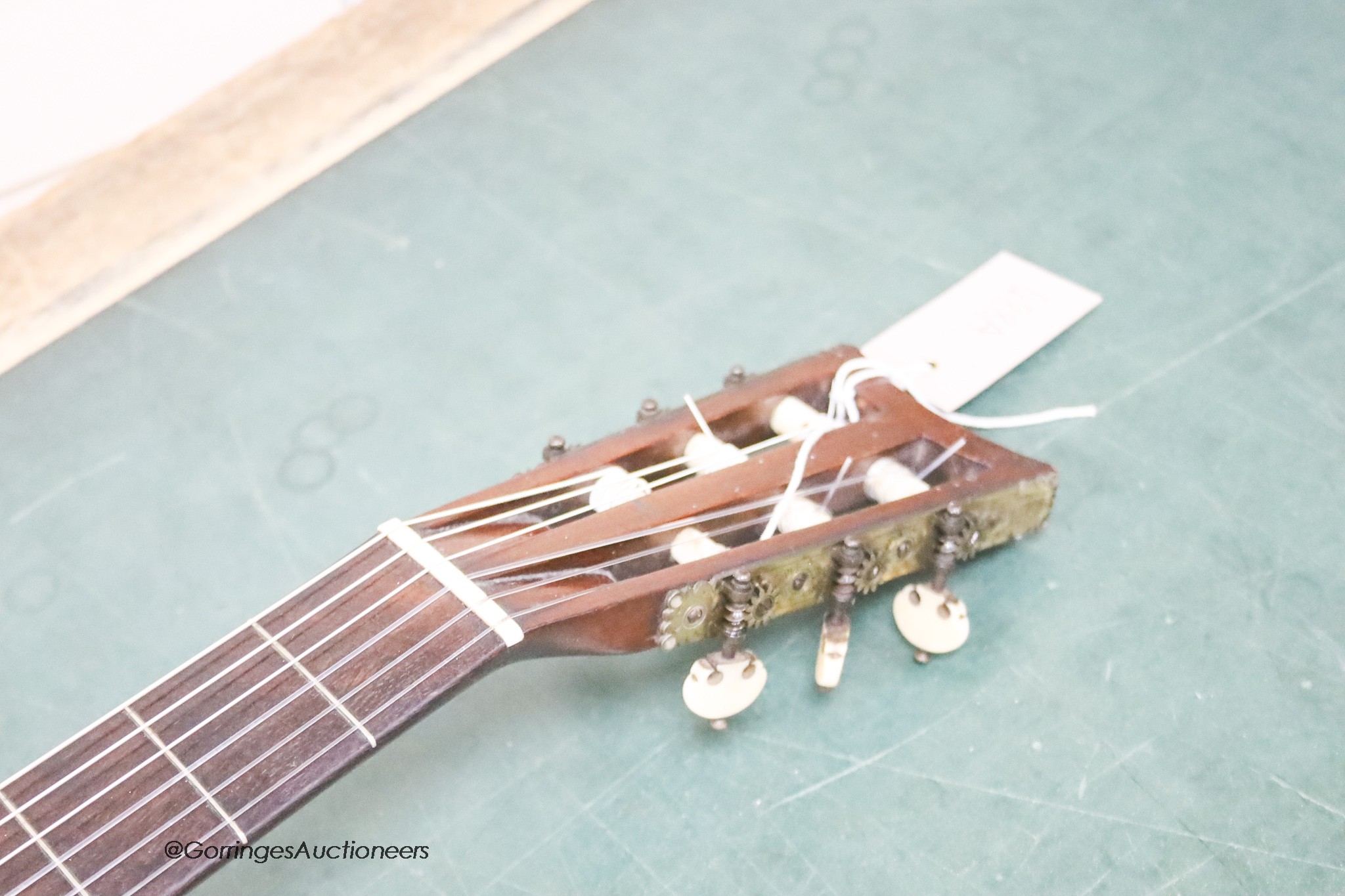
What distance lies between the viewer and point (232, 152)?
6.00 ft

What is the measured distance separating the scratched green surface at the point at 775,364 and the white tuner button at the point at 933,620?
3cm

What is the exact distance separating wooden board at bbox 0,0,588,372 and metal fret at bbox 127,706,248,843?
852 millimetres

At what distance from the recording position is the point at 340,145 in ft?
5.98

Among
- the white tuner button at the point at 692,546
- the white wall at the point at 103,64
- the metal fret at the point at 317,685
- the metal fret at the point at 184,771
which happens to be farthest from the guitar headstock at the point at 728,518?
the white wall at the point at 103,64

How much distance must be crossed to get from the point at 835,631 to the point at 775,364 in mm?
446

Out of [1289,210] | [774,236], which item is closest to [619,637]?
[774,236]

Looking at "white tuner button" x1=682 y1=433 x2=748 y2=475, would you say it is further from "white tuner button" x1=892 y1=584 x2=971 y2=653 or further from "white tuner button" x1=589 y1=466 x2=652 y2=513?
"white tuner button" x1=892 y1=584 x2=971 y2=653

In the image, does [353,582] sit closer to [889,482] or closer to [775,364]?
[889,482]

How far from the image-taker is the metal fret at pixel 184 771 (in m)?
0.88

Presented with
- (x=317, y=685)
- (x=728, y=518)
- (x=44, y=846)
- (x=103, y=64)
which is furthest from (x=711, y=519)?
(x=103, y=64)

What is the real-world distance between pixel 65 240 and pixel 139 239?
0.11 m

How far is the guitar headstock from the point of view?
1026 millimetres

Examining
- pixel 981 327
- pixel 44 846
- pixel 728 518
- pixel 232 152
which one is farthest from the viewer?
pixel 232 152

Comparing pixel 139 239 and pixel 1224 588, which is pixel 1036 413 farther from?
pixel 139 239
